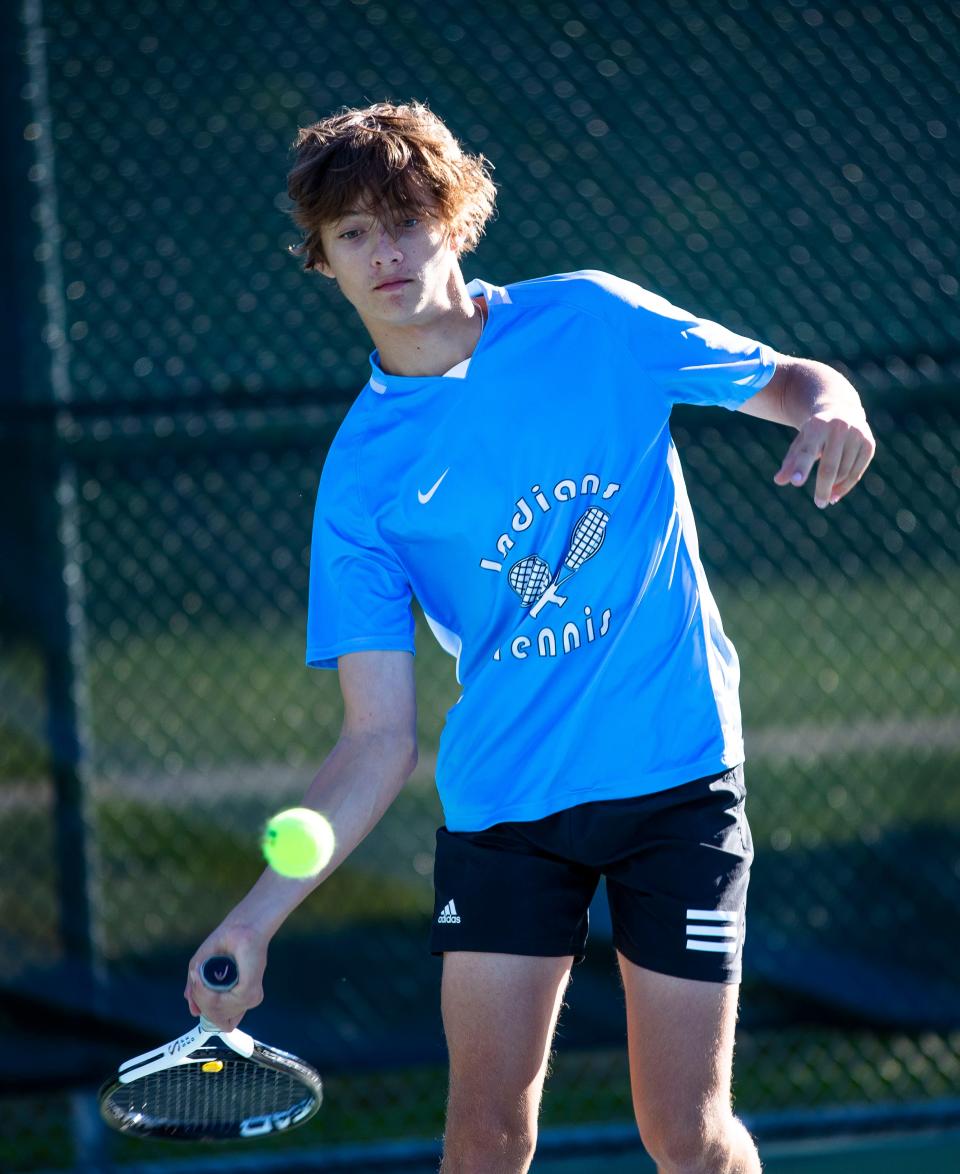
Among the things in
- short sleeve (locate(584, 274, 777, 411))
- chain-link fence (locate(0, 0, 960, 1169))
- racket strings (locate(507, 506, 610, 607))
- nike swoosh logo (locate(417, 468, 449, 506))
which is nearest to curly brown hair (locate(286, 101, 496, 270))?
short sleeve (locate(584, 274, 777, 411))

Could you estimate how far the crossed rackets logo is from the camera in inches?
90.8

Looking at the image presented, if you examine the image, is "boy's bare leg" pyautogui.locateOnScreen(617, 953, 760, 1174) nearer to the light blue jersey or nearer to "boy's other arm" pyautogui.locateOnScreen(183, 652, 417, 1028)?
the light blue jersey

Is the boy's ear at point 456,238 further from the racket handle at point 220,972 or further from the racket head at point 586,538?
the racket handle at point 220,972

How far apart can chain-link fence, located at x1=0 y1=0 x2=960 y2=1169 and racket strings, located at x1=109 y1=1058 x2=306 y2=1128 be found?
3.66ft

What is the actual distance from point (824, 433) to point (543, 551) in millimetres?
446

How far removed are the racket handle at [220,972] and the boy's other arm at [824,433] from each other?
945 millimetres

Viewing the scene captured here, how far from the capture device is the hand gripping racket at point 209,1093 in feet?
7.16

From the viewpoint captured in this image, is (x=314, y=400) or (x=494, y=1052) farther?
(x=314, y=400)

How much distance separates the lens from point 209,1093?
95.2 inches

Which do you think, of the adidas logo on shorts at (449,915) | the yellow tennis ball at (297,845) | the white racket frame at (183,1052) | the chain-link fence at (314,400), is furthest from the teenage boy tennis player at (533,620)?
the chain-link fence at (314,400)

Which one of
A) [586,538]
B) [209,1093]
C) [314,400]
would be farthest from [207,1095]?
[314,400]

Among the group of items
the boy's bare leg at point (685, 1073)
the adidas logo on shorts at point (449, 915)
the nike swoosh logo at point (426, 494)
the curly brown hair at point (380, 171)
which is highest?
the curly brown hair at point (380, 171)

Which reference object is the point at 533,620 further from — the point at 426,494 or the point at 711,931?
the point at 711,931

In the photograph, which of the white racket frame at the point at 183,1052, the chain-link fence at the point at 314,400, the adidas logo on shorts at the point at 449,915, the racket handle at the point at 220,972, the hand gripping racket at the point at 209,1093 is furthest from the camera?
the chain-link fence at the point at 314,400
